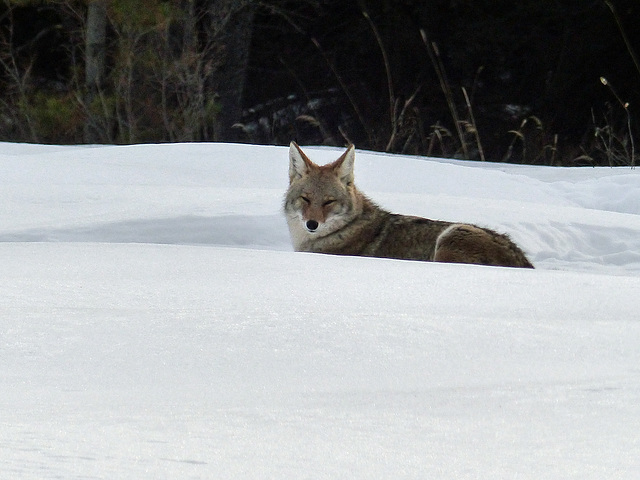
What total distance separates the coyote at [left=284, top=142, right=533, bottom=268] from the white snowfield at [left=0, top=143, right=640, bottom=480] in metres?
1.26

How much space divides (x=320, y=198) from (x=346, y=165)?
0.25 metres

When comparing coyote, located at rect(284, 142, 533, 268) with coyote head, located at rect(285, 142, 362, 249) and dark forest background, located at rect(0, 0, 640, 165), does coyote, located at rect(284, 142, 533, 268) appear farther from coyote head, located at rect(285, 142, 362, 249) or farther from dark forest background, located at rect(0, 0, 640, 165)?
dark forest background, located at rect(0, 0, 640, 165)

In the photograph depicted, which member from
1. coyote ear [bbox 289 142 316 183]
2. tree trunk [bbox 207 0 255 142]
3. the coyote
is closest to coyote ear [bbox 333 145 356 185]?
the coyote

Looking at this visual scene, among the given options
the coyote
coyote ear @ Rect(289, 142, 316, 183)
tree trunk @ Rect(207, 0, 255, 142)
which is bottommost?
tree trunk @ Rect(207, 0, 255, 142)

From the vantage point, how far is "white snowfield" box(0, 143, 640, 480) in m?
1.57

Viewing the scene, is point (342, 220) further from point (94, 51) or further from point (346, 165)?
point (94, 51)

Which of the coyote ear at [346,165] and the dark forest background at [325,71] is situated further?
the dark forest background at [325,71]

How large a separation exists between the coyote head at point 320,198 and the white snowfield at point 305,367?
1.55 metres

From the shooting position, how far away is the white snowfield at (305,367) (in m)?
1.57

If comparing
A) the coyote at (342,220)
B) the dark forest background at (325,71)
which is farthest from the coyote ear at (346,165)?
the dark forest background at (325,71)

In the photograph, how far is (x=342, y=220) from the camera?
17.7ft

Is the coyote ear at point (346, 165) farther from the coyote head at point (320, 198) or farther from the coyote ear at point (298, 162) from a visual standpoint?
the coyote ear at point (298, 162)

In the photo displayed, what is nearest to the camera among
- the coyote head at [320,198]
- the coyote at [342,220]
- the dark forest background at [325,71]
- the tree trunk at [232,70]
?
the coyote at [342,220]

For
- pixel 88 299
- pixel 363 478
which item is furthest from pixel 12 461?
pixel 88 299
